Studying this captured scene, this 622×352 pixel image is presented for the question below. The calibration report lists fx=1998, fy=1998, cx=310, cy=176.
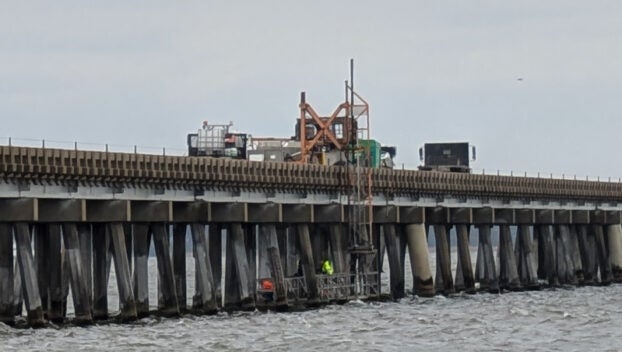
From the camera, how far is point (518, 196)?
9862 cm

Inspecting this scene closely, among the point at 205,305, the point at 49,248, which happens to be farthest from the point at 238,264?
the point at 49,248

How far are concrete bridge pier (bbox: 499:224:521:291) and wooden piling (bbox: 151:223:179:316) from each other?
28.1 m

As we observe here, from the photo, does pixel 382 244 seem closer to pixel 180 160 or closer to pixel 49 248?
pixel 180 160

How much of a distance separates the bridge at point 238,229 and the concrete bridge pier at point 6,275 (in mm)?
52

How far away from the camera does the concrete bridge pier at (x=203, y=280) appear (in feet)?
229

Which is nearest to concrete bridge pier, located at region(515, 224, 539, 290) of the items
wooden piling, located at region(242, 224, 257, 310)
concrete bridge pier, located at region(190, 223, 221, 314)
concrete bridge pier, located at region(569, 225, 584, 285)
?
concrete bridge pier, located at region(569, 225, 584, 285)

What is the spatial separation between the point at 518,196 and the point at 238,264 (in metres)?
29.3

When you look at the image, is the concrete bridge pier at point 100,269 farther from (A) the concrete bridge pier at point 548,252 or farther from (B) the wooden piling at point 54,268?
(A) the concrete bridge pier at point 548,252

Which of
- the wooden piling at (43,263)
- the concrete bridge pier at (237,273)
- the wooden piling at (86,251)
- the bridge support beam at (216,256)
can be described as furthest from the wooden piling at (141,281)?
the bridge support beam at (216,256)

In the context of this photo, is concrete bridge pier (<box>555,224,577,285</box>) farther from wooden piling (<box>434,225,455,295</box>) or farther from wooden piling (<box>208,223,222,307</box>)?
wooden piling (<box>208,223,222,307</box>)

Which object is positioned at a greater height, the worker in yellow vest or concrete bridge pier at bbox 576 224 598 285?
the worker in yellow vest

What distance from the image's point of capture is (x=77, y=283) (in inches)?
2468

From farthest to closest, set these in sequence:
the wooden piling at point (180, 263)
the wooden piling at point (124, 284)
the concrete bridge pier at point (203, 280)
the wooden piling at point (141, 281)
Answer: the wooden piling at point (180, 263) < the concrete bridge pier at point (203, 280) < the wooden piling at point (141, 281) < the wooden piling at point (124, 284)

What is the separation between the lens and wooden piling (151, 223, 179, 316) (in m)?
68.3
